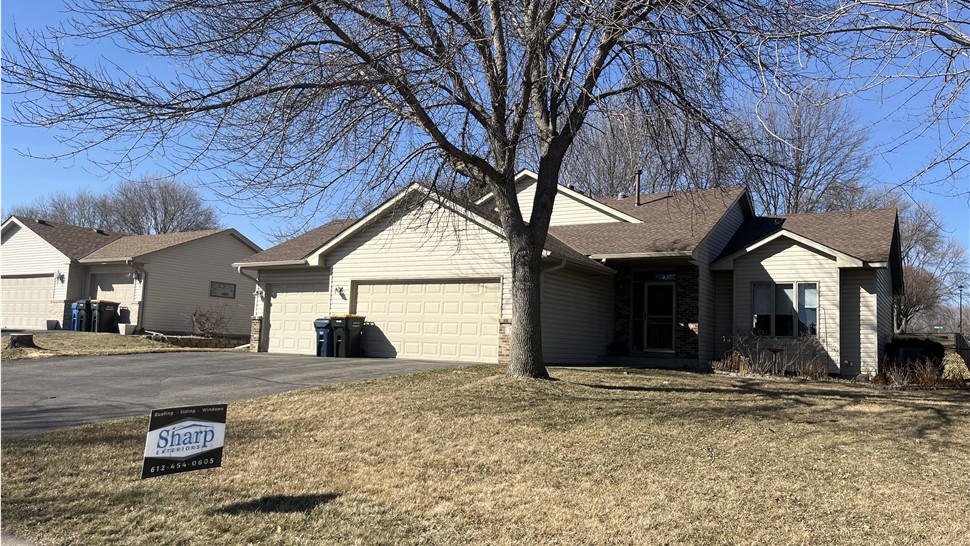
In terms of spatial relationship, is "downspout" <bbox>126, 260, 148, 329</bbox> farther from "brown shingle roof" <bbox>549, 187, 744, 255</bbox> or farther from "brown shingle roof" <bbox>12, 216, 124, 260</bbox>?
"brown shingle roof" <bbox>549, 187, 744, 255</bbox>

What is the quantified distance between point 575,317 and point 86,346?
14.6 m

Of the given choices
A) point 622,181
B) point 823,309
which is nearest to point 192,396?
point 823,309

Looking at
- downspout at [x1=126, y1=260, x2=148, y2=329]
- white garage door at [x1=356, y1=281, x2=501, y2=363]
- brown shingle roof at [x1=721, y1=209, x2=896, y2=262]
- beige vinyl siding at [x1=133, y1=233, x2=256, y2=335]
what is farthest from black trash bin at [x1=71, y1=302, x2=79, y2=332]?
brown shingle roof at [x1=721, y1=209, x2=896, y2=262]

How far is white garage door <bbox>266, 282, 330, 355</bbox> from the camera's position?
1902 centimetres

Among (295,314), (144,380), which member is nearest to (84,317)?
(295,314)

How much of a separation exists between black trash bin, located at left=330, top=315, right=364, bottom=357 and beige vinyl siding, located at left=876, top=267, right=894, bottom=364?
12.8 meters

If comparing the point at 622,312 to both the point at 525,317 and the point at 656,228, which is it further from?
the point at 525,317

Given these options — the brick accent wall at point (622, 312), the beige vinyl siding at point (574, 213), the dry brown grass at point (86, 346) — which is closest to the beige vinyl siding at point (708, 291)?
the brick accent wall at point (622, 312)

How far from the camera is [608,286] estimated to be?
18.8 m

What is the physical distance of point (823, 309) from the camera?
16469 millimetres

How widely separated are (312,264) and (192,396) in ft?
25.6

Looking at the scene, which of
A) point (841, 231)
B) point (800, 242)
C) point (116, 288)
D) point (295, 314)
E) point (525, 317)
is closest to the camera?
point (525, 317)

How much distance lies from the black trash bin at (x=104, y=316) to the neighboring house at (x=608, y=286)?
9519 mm

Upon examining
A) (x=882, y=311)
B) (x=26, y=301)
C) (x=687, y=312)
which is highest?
(x=882, y=311)
